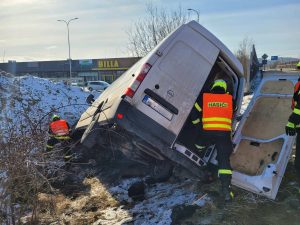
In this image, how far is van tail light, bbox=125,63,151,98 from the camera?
4648mm

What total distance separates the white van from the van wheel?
66mm

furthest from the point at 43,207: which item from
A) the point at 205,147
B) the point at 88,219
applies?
the point at 205,147

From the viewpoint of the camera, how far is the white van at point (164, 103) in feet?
15.2

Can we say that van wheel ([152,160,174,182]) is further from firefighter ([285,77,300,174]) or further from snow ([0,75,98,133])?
snow ([0,75,98,133])

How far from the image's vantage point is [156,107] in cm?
467

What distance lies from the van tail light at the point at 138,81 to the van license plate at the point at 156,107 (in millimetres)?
171

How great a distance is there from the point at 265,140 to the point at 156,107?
192 centimetres

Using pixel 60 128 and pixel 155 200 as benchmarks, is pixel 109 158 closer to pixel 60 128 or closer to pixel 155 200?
pixel 60 128

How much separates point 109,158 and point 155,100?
9.02ft

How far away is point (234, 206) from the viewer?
15.9ft

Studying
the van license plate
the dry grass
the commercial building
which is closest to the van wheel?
the dry grass

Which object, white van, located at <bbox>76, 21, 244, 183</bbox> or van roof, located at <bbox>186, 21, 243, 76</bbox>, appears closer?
white van, located at <bbox>76, 21, 244, 183</bbox>

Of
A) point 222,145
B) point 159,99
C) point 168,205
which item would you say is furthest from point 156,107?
point 168,205

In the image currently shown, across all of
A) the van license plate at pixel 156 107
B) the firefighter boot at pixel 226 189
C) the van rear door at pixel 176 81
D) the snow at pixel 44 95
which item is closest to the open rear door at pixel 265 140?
the firefighter boot at pixel 226 189
